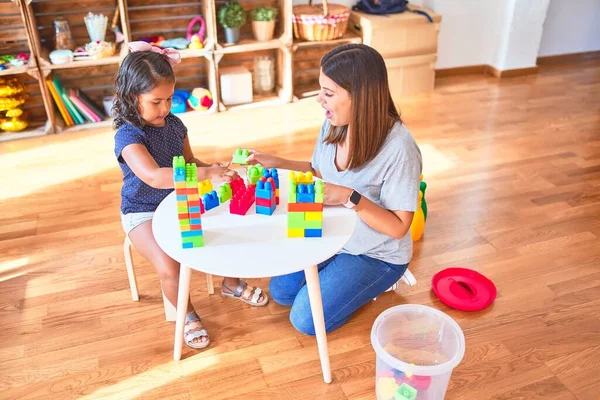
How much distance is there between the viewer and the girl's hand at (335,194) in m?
1.43

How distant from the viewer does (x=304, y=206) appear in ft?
4.49

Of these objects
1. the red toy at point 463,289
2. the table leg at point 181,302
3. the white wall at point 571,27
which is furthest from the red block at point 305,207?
the white wall at point 571,27

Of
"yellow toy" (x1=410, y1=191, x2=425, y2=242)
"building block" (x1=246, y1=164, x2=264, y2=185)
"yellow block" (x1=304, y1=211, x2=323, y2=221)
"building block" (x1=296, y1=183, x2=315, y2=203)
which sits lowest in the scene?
"yellow toy" (x1=410, y1=191, x2=425, y2=242)

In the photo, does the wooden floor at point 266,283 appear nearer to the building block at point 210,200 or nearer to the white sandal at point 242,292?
the white sandal at point 242,292

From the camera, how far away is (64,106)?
3.18 metres

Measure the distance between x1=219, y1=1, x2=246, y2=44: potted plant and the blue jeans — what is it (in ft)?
6.50

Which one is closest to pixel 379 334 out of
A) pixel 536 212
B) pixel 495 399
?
pixel 495 399

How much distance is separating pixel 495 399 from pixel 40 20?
300 cm

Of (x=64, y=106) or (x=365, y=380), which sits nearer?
(x=365, y=380)

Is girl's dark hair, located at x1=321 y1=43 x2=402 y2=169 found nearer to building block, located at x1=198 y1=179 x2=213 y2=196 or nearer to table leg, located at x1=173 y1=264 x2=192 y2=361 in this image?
building block, located at x1=198 y1=179 x2=213 y2=196

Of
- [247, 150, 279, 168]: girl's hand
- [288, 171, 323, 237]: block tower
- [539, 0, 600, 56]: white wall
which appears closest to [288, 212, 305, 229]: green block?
[288, 171, 323, 237]: block tower

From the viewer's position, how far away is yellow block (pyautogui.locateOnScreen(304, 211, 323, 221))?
1.38 m

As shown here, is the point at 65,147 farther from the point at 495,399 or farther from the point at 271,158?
the point at 495,399

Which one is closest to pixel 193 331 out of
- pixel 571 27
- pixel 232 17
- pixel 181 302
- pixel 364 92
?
pixel 181 302
